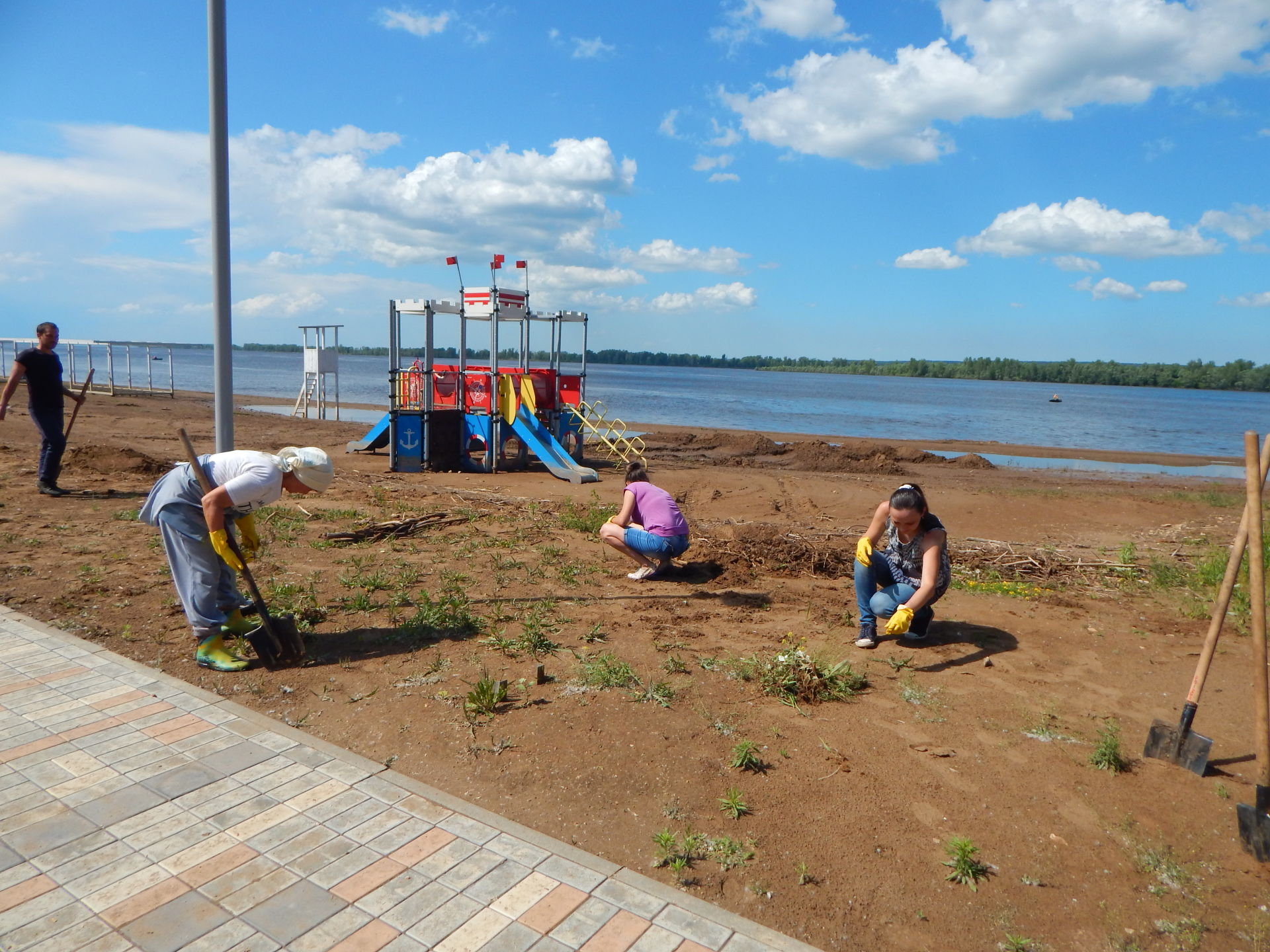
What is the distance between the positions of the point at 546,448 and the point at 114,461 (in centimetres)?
672

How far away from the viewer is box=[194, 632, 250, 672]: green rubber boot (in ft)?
16.4

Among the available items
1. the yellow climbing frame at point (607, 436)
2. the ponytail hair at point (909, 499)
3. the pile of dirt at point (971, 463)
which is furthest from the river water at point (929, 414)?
the ponytail hair at point (909, 499)

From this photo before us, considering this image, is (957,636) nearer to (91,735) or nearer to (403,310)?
(91,735)

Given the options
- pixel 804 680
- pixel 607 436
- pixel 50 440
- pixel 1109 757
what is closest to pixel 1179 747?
pixel 1109 757

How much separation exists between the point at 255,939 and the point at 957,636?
4.82m

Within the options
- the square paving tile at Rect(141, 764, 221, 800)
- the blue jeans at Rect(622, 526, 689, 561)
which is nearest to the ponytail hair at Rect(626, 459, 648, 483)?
the blue jeans at Rect(622, 526, 689, 561)

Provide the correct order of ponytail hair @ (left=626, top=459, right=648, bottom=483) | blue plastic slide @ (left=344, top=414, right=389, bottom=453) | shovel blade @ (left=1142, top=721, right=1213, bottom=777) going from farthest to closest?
blue plastic slide @ (left=344, top=414, right=389, bottom=453), ponytail hair @ (left=626, top=459, right=648, bottom=483), shovel blade @ (left=1142, top=721, right=1213, bottom=777)

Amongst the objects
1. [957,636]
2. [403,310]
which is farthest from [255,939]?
A: [403,310]

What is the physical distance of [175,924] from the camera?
2768mm

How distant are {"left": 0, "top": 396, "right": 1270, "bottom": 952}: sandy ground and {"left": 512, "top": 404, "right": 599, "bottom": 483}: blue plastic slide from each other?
4.67 metres

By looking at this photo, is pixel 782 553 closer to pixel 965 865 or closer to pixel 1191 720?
pixel 1191 720

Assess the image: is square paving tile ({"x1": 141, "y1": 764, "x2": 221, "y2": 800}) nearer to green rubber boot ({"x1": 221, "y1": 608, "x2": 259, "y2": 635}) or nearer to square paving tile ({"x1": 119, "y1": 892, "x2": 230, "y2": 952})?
square paving tile ({"x1": 119, "y1": 892, "x2": 230, "y2": 952})

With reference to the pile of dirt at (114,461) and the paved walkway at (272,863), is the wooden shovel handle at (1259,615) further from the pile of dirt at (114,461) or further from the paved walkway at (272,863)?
the pile of dirt at (114,461)

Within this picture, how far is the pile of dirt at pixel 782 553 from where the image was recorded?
793 centimetres
